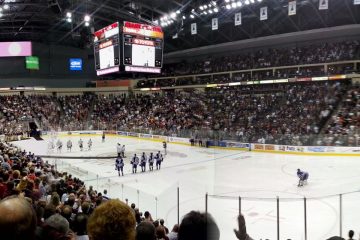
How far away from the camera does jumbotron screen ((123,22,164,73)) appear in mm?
16656

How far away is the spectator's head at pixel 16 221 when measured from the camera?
1.61 m

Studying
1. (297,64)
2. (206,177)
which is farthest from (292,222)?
(297,64)

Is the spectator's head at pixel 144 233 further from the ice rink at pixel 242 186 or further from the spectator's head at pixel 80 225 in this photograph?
the spectator's head at pixel 80 225

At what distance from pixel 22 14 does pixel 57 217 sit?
118ft

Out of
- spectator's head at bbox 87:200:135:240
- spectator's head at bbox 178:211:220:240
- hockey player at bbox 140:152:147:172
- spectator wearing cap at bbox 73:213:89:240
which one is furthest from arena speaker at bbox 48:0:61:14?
spectator's head at bbox 178:211:220:240

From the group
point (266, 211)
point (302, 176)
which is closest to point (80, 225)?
point (266, 211)

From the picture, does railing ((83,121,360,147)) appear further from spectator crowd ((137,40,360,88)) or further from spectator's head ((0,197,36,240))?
spectator's head ((0,197,36,240))

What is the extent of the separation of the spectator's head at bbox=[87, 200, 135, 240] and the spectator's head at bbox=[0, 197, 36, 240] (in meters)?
0.28

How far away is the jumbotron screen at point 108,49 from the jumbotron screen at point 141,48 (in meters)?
0.42

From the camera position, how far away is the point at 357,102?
24.5m

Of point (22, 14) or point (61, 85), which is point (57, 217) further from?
point (61, 85)

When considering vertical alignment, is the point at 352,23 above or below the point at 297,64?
above

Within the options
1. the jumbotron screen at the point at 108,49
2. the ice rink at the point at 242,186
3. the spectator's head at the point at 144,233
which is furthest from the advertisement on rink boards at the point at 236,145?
the spectator's head at the point at 144,233

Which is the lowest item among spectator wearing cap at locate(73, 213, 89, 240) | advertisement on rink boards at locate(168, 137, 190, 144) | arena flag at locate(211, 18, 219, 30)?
advertisement on rink boards at locate(168, 137, 190, 144)
